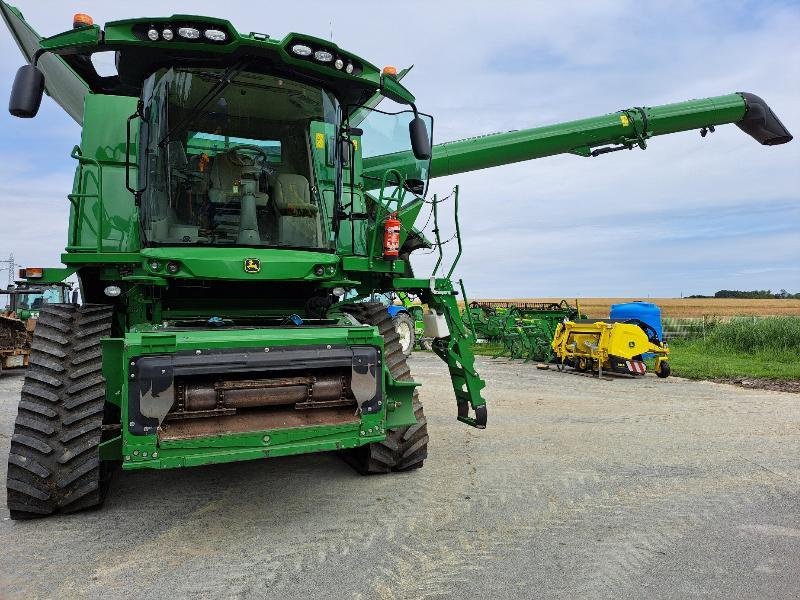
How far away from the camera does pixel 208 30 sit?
159 inches

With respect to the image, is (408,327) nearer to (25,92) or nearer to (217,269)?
(217,269)

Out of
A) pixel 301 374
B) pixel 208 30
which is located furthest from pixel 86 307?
pixel 208 30

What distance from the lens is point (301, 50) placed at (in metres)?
4.27

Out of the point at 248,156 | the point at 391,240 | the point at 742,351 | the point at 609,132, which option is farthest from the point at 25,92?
the point at 742,351

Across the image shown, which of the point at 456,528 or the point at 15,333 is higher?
the point at 15,333

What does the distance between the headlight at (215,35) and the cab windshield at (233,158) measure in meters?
0.30

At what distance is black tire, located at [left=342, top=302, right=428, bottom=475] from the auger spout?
4.62 meters

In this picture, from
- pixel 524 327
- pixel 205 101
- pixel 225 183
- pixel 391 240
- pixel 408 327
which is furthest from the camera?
pixel 408 327

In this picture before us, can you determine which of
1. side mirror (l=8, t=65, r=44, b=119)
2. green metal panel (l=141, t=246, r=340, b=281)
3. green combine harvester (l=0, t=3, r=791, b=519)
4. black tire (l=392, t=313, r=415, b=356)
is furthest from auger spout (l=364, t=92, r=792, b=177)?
black tire (l=392, t=313, r=415, b=356)

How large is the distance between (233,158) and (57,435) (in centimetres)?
231

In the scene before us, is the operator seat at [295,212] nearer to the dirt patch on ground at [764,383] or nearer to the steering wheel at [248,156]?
the steering wheel at [248,156]

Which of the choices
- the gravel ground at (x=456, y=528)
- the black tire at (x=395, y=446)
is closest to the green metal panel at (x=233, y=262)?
the black tire at (x=395, y=446)

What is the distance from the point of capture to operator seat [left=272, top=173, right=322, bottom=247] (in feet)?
15.6

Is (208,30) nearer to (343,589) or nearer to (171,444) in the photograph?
(171,444)
